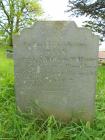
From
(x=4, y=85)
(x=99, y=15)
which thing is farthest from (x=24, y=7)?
(x=4, y=85)

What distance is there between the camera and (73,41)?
15.3ft

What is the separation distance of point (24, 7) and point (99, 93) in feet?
104

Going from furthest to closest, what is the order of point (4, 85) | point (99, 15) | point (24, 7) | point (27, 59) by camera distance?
point (24, 7)
point (99, 15)
point (4, 85)
point (27, 59)

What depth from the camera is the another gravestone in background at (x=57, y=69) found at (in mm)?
4668

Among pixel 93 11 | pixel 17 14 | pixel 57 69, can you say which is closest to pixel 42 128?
pixel 57 69

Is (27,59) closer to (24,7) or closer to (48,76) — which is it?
(48,76)

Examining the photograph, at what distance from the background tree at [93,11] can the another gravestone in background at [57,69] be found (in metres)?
17.9

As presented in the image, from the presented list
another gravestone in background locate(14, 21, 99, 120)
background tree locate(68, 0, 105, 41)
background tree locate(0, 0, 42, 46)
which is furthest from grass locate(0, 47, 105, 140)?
background tree locate(0, 0, 42, 46)

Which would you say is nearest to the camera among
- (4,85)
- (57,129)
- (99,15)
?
(57,129)

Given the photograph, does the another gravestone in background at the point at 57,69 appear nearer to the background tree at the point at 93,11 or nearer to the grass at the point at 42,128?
the grass at the point at 42,128

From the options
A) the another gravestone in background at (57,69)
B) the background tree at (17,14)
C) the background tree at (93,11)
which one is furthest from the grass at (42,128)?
the background tree at (17,14)

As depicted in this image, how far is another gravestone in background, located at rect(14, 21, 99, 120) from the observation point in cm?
467

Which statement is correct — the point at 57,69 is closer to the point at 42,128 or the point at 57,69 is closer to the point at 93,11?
the point at 42,128

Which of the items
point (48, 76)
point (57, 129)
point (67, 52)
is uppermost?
point (67, 52)
